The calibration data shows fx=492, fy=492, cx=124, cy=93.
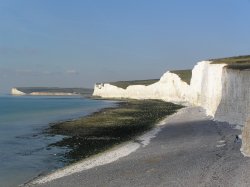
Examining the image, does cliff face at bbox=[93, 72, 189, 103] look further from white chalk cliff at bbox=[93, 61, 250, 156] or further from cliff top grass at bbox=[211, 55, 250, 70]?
cliff top grass at bbox=[211, 55, 250, 70]

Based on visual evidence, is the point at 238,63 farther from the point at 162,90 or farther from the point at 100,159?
the point at 162,90

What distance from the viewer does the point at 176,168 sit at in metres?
17.7

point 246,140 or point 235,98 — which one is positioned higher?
point 235,98

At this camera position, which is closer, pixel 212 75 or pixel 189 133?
pixel 189 133

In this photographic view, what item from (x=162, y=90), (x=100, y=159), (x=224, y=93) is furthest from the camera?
(x=162, y=90)

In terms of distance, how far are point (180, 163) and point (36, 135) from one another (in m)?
20.1

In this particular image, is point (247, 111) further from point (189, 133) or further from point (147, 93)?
point (147, 93)

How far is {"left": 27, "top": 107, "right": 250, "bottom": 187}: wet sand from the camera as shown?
51.4 ft

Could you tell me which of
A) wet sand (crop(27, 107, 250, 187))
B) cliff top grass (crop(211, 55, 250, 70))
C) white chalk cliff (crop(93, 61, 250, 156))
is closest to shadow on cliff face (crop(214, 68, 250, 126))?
white chalk cliff (crop(93, 61, 250, 156))

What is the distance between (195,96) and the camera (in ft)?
244

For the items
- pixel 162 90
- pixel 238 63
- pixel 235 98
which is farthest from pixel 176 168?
pixel 162 90

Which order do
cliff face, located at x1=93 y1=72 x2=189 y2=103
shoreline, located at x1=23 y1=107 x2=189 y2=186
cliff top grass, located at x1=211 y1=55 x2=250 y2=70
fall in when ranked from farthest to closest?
cliff face, located at x1=93 y1=72 x2=189 y2=103 → cliff top grass, located at x1=211 y1=55 x2=250 y2=70 → shoreline, located at x1=23 y1=107 x2=189 y2=186

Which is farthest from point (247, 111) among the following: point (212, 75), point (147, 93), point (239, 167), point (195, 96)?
point (147, 93)

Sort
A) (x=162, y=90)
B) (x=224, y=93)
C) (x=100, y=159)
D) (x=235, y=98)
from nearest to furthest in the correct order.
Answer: (x=100, y=159) → (x=235, y=98) → (x=224, y=93) → (x=162, y=90)
